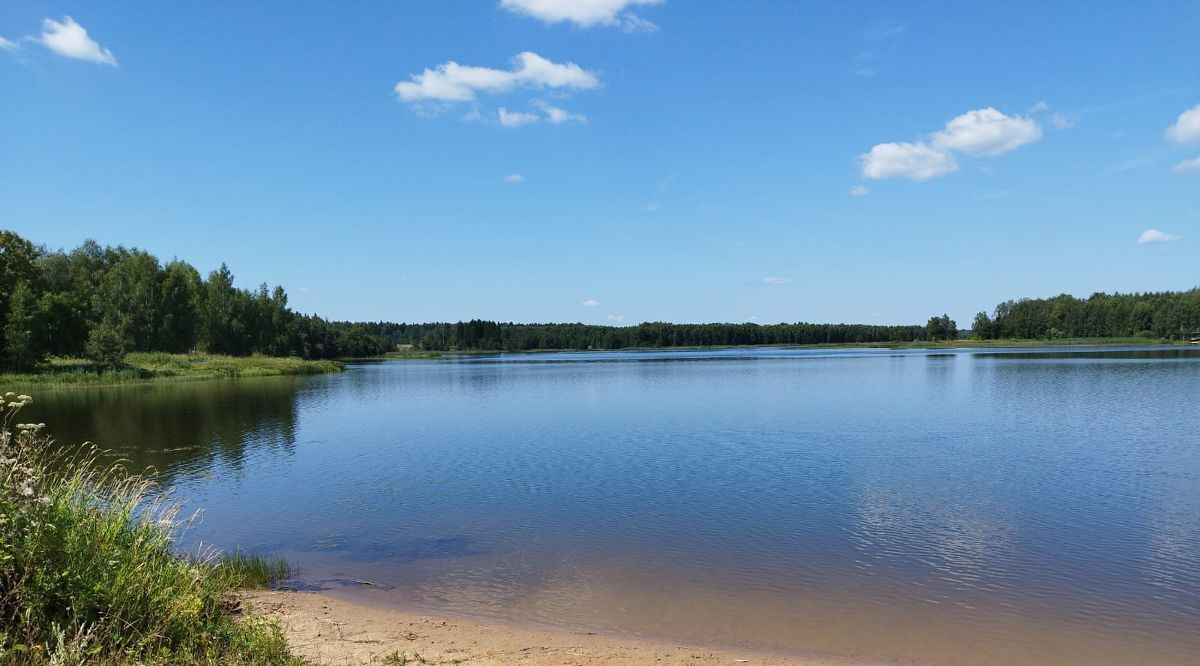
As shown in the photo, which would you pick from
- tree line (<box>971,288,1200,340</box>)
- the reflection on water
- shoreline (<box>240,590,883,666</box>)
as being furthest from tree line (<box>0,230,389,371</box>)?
tree line (<box>971,288,1200,340</box>)

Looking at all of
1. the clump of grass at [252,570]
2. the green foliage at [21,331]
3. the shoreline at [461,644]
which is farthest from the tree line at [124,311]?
the shoreline at [461,644]

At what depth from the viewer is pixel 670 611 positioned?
930 cm

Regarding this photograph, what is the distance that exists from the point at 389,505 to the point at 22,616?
10337 mm

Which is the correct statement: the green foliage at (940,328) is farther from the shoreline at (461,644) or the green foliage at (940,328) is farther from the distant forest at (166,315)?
the shoreline at (461,644)

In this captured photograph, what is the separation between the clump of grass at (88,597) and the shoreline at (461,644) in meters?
0.88

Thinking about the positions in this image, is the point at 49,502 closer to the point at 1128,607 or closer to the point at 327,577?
the point at 327,577

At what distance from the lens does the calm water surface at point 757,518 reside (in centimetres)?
899

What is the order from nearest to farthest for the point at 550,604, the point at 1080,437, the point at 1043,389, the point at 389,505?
the point at 550,604, the point at 389,505, the point at 1080,437, the point at 1043,389

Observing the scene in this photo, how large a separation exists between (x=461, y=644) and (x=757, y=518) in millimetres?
7504

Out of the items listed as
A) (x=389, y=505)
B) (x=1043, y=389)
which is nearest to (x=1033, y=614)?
(x=389, y=505)

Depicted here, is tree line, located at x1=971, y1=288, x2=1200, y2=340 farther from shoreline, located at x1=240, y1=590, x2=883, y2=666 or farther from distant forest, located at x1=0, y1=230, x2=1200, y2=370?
shoreline, located at x1=240, y1=590, x2=883, y2=666

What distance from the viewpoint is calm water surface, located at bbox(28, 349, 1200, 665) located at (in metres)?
8.99

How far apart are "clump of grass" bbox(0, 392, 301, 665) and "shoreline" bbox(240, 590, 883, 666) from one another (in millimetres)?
879

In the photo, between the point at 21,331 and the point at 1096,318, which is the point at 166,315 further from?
the point at 1096,318
